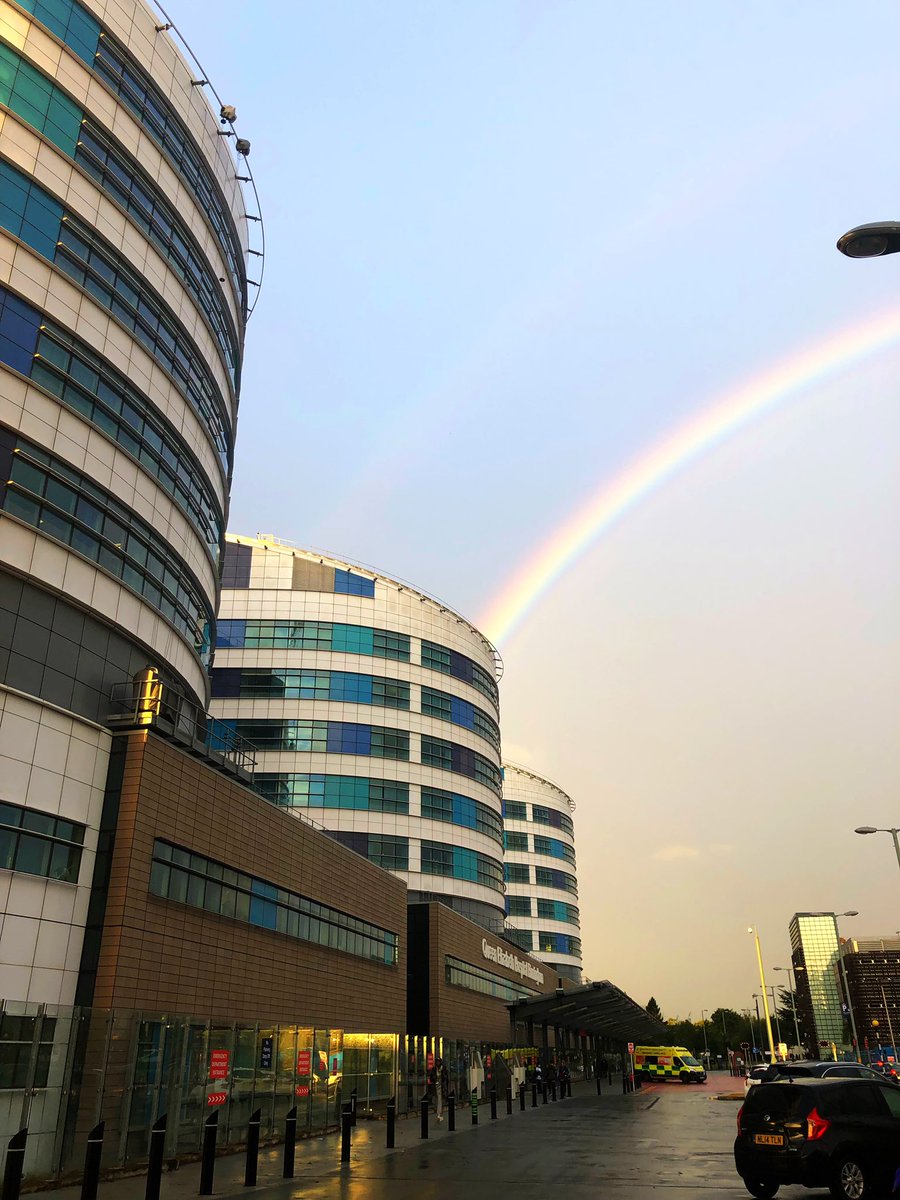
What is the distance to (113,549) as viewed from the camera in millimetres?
23391

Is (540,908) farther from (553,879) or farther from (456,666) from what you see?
(456,666)

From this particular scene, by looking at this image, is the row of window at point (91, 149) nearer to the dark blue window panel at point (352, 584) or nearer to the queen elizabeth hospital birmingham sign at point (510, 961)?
the dark blue window panel at point (352, 584)

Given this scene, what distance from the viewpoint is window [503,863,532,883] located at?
8943 centimetres

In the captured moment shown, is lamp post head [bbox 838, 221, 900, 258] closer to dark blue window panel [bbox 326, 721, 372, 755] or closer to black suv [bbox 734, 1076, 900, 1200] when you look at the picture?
black suv [bbox 734, 1076, 900, 1200]

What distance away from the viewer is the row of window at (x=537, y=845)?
300 feet

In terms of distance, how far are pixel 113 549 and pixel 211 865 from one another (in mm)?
8217

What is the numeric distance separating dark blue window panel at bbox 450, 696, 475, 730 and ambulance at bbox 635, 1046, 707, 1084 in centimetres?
3291

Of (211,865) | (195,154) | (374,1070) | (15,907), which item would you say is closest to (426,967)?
(374,1070)

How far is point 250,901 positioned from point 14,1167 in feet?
45.8

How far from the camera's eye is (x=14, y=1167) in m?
11.3

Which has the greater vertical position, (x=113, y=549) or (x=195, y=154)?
(x=195, y=154)

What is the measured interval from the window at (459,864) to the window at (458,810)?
5.03 ft

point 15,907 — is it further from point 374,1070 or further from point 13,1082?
point 374,1070

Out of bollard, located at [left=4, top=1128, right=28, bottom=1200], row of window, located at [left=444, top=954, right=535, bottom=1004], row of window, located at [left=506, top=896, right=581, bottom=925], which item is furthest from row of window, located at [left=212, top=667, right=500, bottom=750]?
bollard, located at [left=4, top=1128, right=28, bottom=1200]
